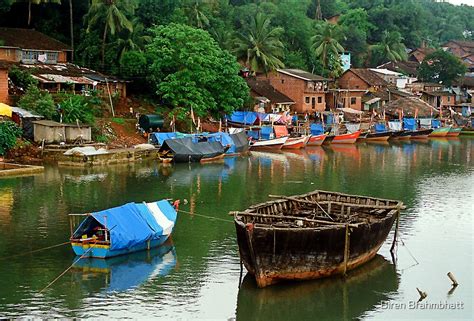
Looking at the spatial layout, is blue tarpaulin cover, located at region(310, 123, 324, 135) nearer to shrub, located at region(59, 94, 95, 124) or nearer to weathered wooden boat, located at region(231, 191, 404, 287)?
shrub, located at region(59, 94, 95, 124)

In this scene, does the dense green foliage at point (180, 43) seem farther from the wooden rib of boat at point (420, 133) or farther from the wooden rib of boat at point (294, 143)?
the wooden rib of boat at point (420, 133)

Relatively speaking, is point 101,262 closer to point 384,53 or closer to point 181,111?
point 181,111

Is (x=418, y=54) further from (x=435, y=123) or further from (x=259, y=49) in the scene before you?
(x=259, y=49)

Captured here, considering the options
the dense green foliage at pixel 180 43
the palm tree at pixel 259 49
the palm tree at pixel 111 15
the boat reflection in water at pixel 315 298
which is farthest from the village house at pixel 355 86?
the boat reflection in water at pixel 315 298

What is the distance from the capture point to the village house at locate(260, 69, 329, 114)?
70.1 m

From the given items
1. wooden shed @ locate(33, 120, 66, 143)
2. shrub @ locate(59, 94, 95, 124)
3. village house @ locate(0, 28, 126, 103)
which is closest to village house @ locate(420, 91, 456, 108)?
village house @ locate(0, 28, 126, 103)

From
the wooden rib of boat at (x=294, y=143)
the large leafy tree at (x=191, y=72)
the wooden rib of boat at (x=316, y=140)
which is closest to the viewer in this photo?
the large leafy tree at (x=191, y=72)

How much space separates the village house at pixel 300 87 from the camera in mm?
70062

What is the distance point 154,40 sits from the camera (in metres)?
55.5

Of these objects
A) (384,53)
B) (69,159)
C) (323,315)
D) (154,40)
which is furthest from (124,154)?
(384,53)

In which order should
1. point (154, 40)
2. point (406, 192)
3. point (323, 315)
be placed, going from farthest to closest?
point (154, 40), point (406, 192), point (323, 315)

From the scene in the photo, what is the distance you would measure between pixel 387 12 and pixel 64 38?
54152 millimetres

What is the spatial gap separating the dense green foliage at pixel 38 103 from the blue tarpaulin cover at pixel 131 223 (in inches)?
913

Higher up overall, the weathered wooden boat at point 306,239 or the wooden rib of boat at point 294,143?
the wooden rib of boat at point 294,143
